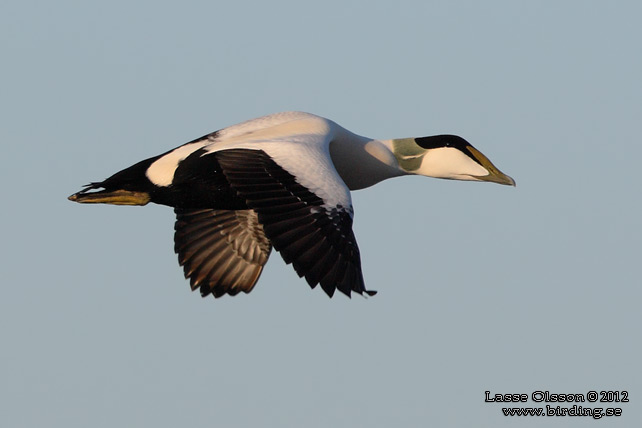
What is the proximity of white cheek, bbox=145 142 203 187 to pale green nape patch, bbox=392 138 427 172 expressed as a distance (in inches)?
88.3

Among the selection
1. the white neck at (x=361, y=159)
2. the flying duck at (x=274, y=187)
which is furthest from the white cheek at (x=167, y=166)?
the white neck at (x=361, y=159)

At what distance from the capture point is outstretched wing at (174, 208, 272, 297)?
1173cm

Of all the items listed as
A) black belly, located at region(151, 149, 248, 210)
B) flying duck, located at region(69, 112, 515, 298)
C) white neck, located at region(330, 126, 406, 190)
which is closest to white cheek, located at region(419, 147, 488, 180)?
flying duck, located at region(69, 112, 515, 298)

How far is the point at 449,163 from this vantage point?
12242 mm

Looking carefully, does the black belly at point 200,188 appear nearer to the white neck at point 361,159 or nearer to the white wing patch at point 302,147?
the white wing patch at point 302,147

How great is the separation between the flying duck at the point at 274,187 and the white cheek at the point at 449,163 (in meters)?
0.01

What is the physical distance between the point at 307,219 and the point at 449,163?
3333 millimetres

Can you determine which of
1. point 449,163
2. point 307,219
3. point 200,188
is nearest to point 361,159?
point 449,163

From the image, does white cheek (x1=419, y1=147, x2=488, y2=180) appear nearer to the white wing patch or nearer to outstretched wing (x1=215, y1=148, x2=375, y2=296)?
the white wing patch

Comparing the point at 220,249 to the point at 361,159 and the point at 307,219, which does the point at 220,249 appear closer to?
the point at 361,159

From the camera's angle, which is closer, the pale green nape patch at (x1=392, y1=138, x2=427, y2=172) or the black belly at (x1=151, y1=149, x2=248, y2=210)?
the black belly at (x1=151, y1=149, x2=248, y2=210)

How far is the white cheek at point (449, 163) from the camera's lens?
12242 millimetres

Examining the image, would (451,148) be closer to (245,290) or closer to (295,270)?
(245,290)

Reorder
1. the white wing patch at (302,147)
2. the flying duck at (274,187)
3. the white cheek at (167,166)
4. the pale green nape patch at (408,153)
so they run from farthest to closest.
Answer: the pale green nape patch at (408,153)
the white cheek at (167,166)
the white wing patch at (302,147)
the flying duck at (274,187)
